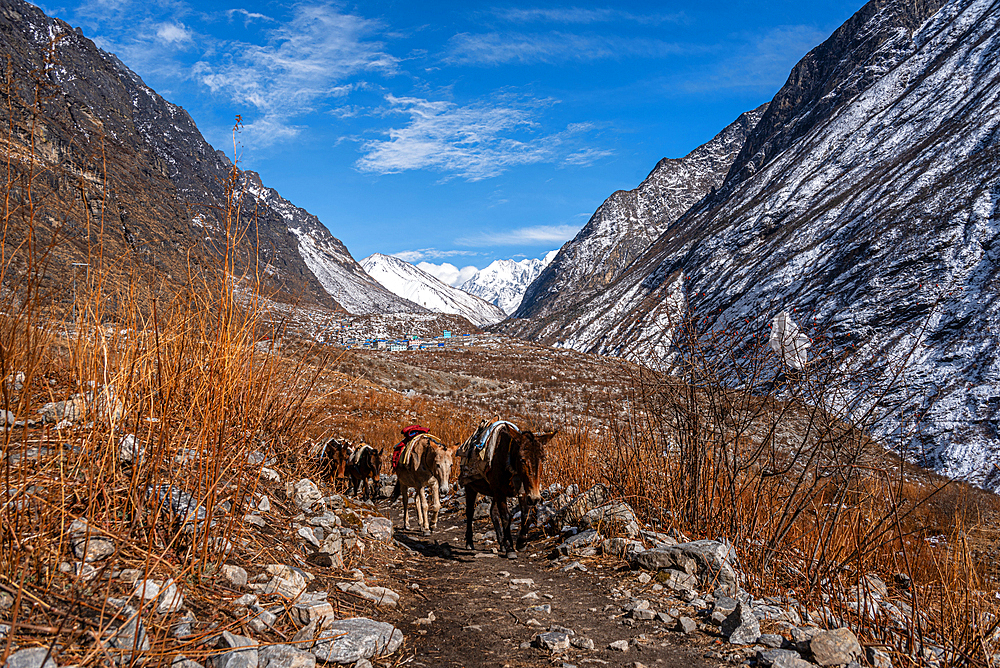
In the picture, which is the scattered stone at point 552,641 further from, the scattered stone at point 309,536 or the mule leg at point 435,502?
the mule leg at point 435,502

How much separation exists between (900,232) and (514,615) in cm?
4143

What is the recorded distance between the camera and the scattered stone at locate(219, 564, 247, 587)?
3.29 metres

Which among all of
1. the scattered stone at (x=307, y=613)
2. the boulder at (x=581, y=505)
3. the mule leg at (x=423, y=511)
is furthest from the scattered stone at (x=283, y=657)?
the mule leg at (x=423, y=511)

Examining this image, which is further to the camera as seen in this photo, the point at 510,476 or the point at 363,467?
the point at 363,467

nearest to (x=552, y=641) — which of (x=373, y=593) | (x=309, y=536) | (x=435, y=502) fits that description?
(x=373, y=593)

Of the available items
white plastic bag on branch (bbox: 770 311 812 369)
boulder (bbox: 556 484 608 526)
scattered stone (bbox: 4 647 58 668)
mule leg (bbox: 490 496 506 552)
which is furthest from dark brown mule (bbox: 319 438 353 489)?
scattered stone (bbox: 4 647 58 668)

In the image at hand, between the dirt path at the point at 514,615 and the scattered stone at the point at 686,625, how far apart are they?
9 cm

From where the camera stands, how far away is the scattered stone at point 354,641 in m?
2.87

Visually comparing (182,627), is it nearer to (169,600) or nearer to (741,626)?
(169,600)

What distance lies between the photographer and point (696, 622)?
4.06 m

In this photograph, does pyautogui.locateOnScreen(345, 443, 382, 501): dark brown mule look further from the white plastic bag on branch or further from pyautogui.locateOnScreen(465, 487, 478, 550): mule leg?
the white plastic bag on branch

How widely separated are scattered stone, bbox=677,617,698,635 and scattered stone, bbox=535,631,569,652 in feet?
2.93

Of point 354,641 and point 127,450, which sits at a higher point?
point 127,450

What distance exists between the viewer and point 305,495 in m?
5.13
